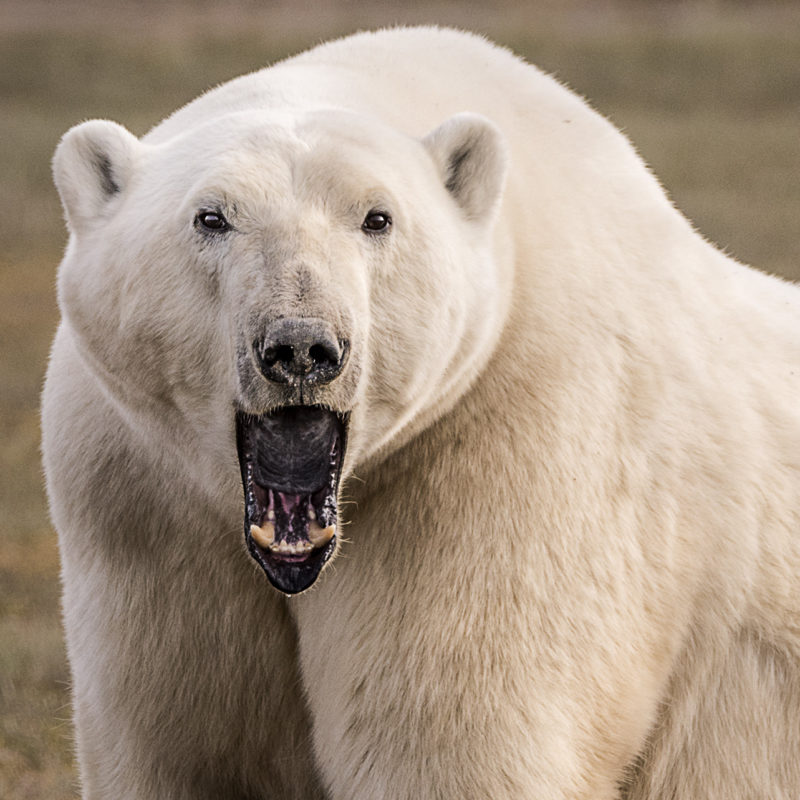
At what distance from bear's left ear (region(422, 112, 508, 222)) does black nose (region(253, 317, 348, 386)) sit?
0.55 m

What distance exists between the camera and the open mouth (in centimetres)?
265

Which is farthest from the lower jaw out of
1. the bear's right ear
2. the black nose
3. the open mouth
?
the bear's right ear

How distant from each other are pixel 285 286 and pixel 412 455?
640 millimetres

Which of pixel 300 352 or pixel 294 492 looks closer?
pixel 300 352

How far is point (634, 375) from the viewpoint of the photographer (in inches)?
123

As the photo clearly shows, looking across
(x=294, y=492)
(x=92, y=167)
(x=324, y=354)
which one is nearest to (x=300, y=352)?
(x=324, y=354)

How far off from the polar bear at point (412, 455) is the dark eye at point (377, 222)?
24mm

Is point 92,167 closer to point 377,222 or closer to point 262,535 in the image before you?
point 377,222

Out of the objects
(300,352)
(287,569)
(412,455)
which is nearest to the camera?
(300,352)

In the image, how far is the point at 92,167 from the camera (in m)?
2.91

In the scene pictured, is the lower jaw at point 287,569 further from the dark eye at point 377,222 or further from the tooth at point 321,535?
the dark eye at point 377,222

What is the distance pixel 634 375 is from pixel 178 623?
112 cm

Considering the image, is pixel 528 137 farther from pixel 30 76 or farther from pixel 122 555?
pixel 30 76

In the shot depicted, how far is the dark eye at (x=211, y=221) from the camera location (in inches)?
105
